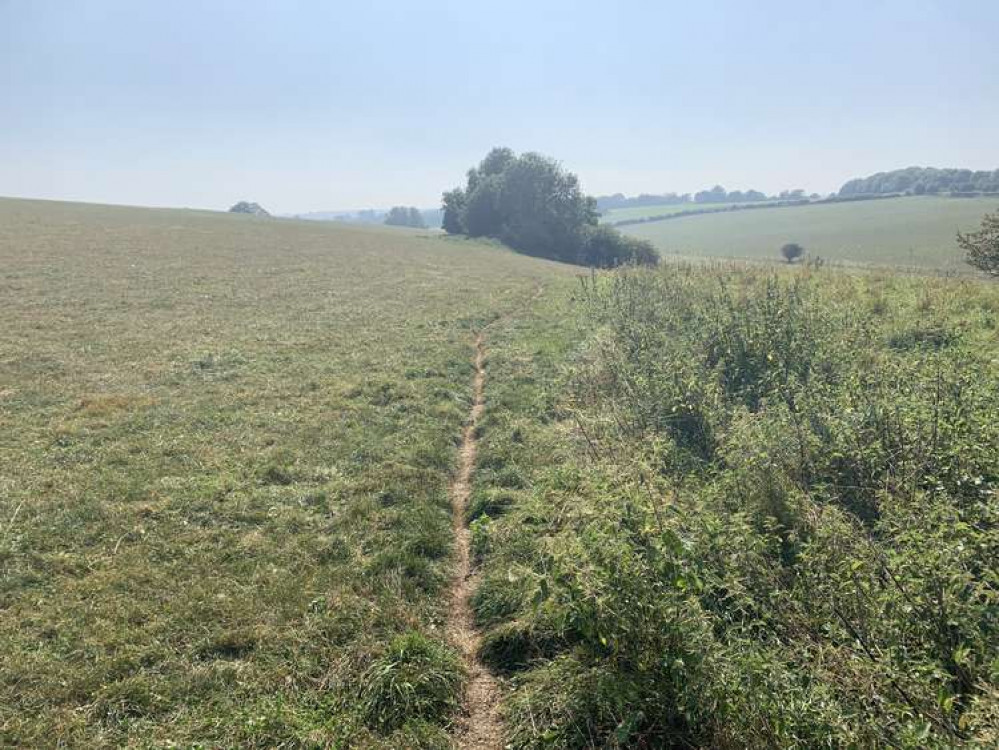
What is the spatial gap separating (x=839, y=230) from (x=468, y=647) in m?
79.3

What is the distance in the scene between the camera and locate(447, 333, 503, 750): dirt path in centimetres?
448

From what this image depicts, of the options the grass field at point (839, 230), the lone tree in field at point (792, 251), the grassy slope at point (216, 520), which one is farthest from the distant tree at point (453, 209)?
the grassy slope at point (216, 520)

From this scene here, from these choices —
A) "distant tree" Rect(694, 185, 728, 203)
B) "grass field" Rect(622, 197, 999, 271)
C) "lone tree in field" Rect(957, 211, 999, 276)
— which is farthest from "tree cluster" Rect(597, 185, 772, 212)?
"lone tree in field" Rect(957, 211, 999, 276)

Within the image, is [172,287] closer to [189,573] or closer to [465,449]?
[465,449]

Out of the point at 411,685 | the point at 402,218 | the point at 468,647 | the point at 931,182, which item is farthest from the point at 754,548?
the point at 402,218

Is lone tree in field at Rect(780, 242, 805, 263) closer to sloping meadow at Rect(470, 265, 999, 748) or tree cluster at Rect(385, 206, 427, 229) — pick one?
sloping meadow at Rect(470, 265, 999, 748)

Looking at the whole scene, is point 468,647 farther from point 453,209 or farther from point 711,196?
point 711,196

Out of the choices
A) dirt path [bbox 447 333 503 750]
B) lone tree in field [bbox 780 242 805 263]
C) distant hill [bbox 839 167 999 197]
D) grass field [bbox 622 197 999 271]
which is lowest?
dirt path [bbox 447 333 503 750]

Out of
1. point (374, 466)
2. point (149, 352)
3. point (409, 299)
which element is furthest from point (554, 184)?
point (374, 466)

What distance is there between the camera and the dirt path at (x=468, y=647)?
14.7 ft

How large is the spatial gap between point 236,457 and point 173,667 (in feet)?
14.3

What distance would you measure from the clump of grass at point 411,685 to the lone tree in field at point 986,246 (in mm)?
19428

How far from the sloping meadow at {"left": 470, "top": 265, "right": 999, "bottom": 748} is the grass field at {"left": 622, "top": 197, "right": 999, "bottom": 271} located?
33.6 metres

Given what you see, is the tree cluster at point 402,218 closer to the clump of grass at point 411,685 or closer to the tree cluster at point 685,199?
the tree cluster at point 685,199
